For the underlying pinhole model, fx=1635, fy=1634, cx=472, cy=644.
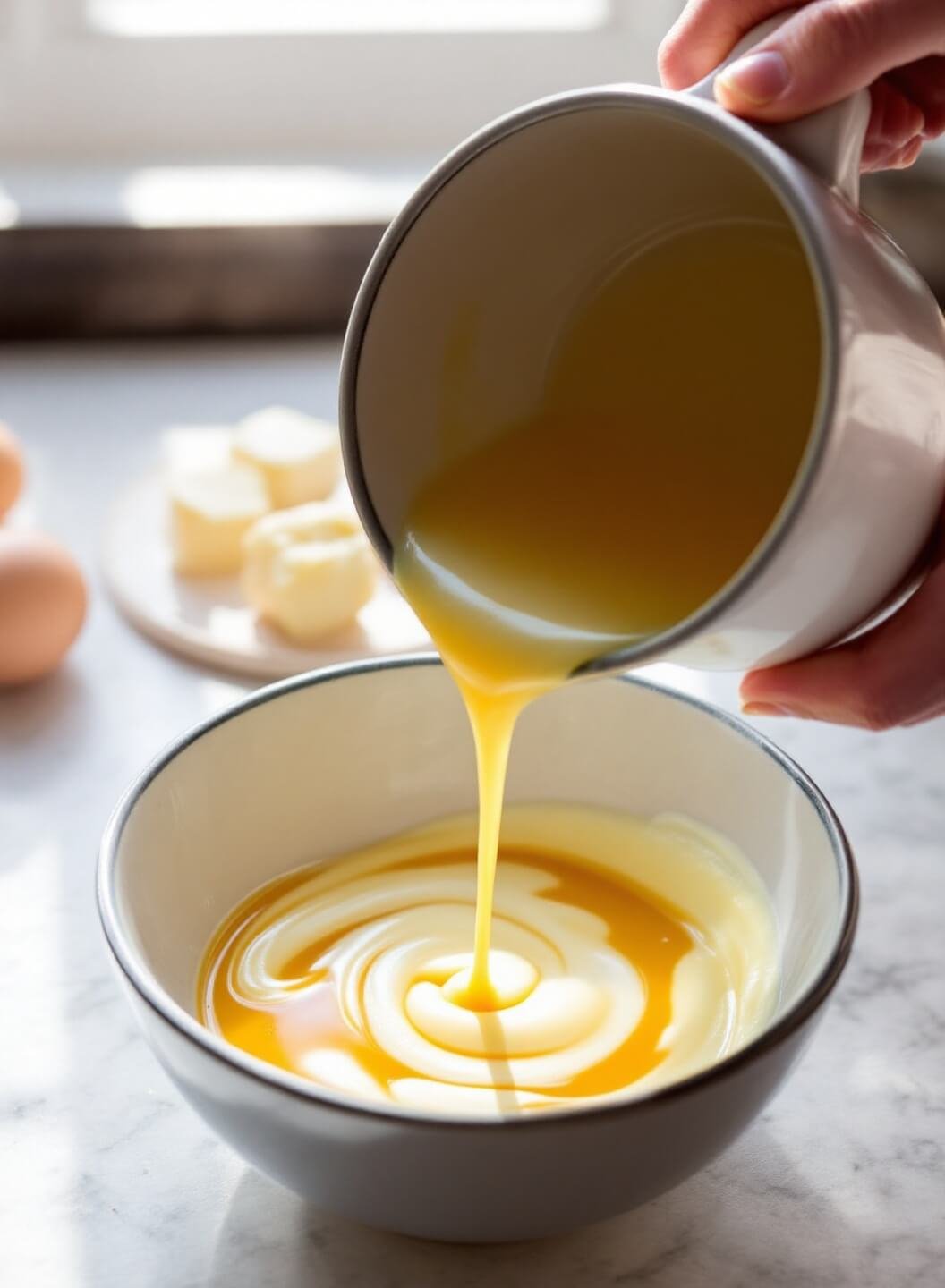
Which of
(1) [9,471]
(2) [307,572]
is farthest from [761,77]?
(1) [9,471]

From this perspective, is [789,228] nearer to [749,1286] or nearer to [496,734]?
[496,734]

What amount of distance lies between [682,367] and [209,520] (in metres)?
0.68

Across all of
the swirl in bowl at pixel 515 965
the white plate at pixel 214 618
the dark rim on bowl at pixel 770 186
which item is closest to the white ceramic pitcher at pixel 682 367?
the dark rim on bowl at pixel 770 186

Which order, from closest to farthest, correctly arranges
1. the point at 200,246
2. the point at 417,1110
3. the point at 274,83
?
the point at 417,1110, the point at 200,246, the point at 274,83

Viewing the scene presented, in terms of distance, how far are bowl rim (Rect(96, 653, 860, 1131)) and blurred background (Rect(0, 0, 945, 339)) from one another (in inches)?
42.3

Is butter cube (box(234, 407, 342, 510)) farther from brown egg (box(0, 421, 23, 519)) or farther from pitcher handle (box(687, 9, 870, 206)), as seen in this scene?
pitcher handle (box(687, 9, 870, 206))

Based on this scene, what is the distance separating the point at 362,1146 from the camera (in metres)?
0.69

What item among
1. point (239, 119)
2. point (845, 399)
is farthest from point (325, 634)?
point (239, 119)

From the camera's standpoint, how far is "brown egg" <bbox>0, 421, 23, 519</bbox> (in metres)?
1.52

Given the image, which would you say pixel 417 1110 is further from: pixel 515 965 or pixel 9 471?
pixel 9 471

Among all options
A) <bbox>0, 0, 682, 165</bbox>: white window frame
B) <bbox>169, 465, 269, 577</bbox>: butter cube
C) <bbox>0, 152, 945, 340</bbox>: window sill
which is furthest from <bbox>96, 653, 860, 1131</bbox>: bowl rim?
<bbox>0, 0, 682, 165</bbox>: white window frame

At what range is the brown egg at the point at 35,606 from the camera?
4.33 ft

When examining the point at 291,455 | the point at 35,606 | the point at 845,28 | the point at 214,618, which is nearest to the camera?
the point at 845,28

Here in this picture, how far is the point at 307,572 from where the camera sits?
139 centimetres
